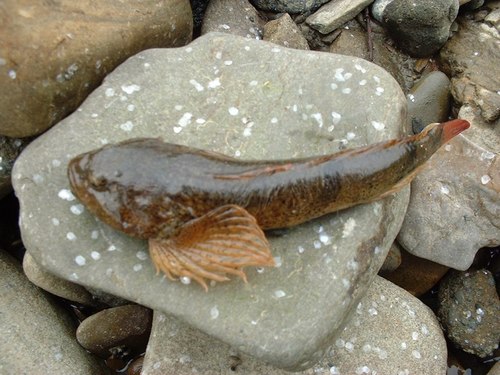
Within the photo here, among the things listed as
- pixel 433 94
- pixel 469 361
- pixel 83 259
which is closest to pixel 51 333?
pixel 83 259

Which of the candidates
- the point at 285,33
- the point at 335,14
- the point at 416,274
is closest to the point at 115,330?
the point at 416,274

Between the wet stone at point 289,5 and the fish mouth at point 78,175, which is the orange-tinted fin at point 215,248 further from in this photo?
the wet stone at point 289,5

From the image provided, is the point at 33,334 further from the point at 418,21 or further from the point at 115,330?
the point at 418,21

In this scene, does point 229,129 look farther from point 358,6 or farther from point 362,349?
point 358,6

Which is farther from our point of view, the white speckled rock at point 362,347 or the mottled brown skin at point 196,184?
the white speckled rock at point 362,347

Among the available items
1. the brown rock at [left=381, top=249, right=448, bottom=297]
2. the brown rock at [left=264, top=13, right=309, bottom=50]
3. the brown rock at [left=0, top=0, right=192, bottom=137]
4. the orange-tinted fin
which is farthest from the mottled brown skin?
the brown rock at [left=264, top=13, right=309, bottom=50]

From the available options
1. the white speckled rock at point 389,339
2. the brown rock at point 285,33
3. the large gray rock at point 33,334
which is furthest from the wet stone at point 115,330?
the brown rock at point 285,33

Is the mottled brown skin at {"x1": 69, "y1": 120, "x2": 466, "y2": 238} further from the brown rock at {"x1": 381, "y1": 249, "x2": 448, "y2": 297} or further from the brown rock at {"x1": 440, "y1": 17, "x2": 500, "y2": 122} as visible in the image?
the brown rock at {"x1": 440, "y1": 17, "x2": 500, "y2": 122}
